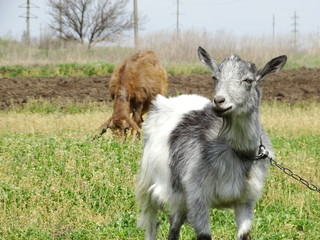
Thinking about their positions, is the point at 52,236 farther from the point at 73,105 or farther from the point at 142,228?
the point at 73,105

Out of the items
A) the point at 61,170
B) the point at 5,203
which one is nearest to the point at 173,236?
the point at 5,203

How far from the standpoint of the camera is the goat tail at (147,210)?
5.89m

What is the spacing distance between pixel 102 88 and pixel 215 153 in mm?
18521

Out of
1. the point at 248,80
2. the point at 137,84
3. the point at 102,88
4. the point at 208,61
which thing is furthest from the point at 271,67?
the point at 102,88

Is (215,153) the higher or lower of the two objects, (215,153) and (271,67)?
the lower

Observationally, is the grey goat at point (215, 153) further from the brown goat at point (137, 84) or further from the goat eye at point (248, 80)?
the brown goat at point (137, 84)

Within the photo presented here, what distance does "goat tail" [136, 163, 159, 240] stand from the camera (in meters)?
5.89

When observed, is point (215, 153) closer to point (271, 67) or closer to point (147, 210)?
point (271, 67)

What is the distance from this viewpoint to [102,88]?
76.4 feet

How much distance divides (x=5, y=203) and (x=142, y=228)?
2.06m

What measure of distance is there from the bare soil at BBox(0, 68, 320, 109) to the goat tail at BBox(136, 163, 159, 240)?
A: 14257 millimetres

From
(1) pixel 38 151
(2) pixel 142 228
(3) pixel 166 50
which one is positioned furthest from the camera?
(3) pixel 166 50

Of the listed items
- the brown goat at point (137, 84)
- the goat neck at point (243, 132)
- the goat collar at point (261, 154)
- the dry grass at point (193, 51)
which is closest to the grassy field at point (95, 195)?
the goat collar at point (261, 154)

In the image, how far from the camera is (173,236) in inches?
227
